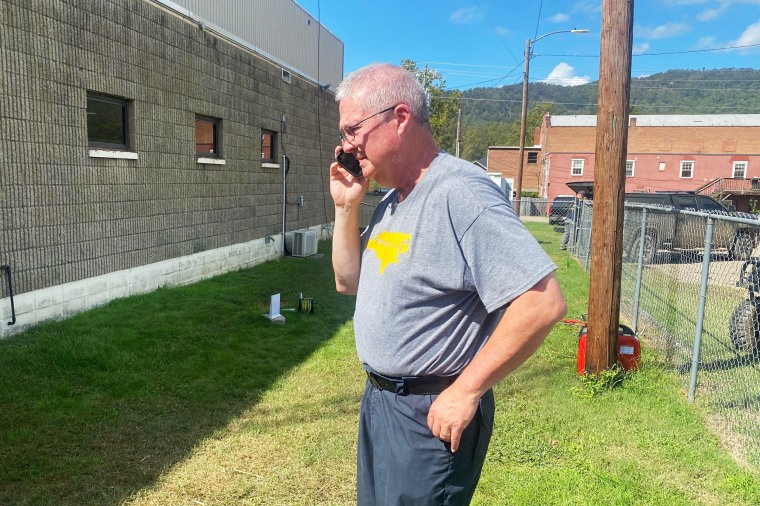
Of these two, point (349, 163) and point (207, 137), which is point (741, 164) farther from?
point (349, 163)

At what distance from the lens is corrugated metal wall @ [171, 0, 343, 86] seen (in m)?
9.63

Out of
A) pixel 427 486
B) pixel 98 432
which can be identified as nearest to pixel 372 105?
pixel 427 486

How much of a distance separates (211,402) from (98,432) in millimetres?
867

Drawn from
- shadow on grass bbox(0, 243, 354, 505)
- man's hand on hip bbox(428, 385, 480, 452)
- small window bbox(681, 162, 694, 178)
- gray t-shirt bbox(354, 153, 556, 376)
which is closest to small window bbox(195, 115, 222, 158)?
shadow on grass bbox(0, 243, 354, 505)

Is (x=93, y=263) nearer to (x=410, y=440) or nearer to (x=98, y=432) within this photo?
(x=98, y=432)

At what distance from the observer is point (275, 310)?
22.9ft

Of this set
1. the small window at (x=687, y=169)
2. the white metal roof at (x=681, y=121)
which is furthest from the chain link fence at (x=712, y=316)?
the white metal roof at (x=681, y=121)

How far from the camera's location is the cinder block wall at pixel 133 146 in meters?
5.58

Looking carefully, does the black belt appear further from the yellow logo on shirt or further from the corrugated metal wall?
the corrugated metal wall

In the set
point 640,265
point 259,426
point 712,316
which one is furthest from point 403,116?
point 712,316

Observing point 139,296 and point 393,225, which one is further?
point 139,296

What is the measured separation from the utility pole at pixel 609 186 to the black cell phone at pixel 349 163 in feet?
11.9

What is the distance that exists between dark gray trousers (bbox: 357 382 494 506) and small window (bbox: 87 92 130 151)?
6.22m

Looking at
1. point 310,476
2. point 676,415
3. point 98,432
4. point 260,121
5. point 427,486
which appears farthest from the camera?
point 260,121
